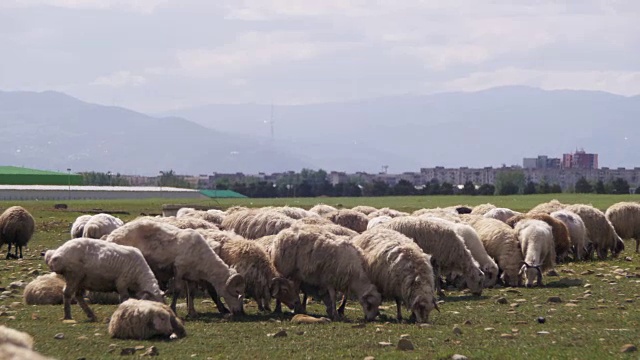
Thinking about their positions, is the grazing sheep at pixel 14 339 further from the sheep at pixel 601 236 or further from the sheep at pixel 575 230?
the sheep at pixel 601 236

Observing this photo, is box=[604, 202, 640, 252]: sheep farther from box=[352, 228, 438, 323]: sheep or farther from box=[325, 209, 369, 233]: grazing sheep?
box=[352, 228, 438, 323]: sheep

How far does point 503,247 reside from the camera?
1064 inches

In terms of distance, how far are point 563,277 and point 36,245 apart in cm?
2155

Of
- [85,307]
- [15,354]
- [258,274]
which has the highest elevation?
[15,354]

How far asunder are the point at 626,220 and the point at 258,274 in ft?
76.3

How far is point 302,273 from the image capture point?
771 inches

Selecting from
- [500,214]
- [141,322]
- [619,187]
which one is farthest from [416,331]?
[619,187]

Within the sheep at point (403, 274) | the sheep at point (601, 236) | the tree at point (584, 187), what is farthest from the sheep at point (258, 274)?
the tree at point (584, 187)

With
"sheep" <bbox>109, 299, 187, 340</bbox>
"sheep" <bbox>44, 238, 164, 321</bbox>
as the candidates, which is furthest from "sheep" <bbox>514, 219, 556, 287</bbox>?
"sheep" <bbox>109, 299, 187, 340</bbox>

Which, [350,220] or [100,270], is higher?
[350,220]

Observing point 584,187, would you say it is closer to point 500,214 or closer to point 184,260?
point 500,214

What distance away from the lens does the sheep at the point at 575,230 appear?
3419 centimetres

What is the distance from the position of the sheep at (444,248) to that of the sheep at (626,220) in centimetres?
1738

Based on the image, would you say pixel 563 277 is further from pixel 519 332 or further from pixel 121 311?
pixel 121 311
